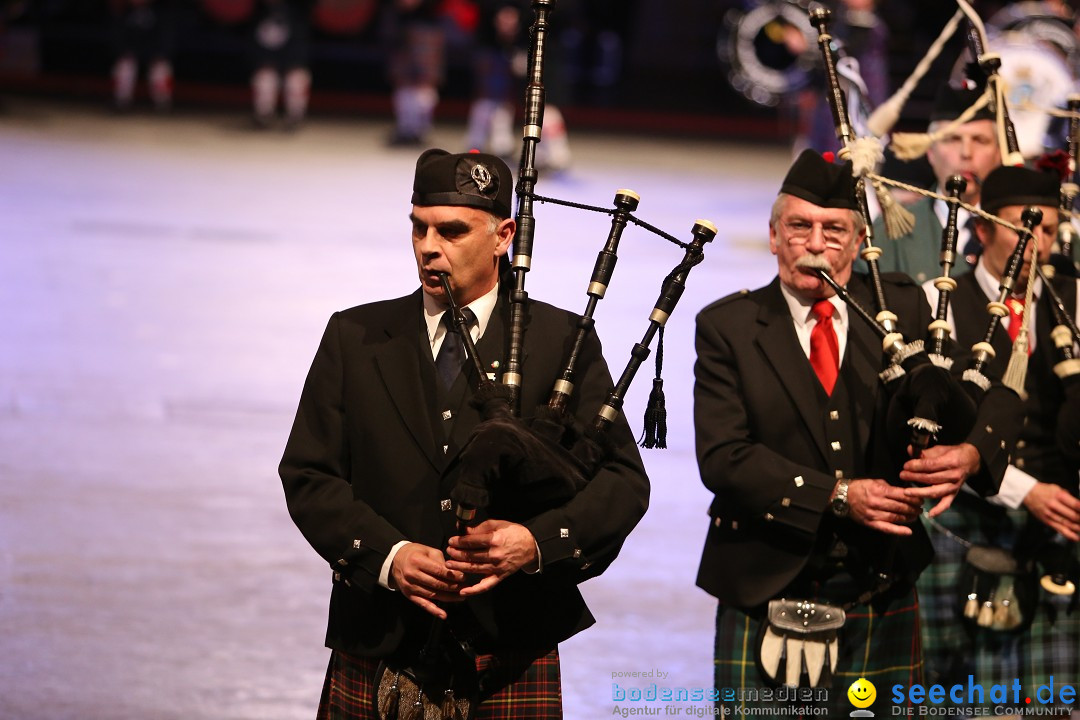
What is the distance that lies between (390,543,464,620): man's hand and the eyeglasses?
99 cm

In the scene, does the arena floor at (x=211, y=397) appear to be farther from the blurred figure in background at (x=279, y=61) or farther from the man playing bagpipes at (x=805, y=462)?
the blurred figure in background at (x=279, y=61)

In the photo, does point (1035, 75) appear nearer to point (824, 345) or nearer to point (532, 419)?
point (824, 345)

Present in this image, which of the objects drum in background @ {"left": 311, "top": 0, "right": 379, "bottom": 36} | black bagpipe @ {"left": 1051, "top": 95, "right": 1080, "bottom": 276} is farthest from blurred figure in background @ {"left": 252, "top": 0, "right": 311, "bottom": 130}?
black bagpipe @ {"left": 1051, "top": 95, "right": 1080, "bottom": 276}

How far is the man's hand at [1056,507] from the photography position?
10.0ft

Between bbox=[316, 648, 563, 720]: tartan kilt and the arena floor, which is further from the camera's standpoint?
the arena floor

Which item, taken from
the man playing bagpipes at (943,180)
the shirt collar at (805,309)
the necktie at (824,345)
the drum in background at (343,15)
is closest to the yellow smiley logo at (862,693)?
the necktie at (824,345)

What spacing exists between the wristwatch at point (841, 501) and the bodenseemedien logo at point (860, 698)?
1.33 feet

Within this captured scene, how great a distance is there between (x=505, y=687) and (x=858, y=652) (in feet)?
2.64

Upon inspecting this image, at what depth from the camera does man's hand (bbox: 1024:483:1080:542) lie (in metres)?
3.06

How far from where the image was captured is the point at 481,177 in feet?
7.86

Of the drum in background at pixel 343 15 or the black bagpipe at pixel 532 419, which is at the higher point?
the drum in background at pixel 343 15

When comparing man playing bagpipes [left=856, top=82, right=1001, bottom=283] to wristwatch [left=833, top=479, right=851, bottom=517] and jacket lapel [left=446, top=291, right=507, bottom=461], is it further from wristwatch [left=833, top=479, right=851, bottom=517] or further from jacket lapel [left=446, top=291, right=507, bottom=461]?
jacket lapel [left=446, top=291, right=507, bottom=461]

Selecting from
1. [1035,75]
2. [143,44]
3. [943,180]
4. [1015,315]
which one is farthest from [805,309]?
[143,44]

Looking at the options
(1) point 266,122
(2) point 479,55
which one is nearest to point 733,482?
Result: (2) point 479,55
